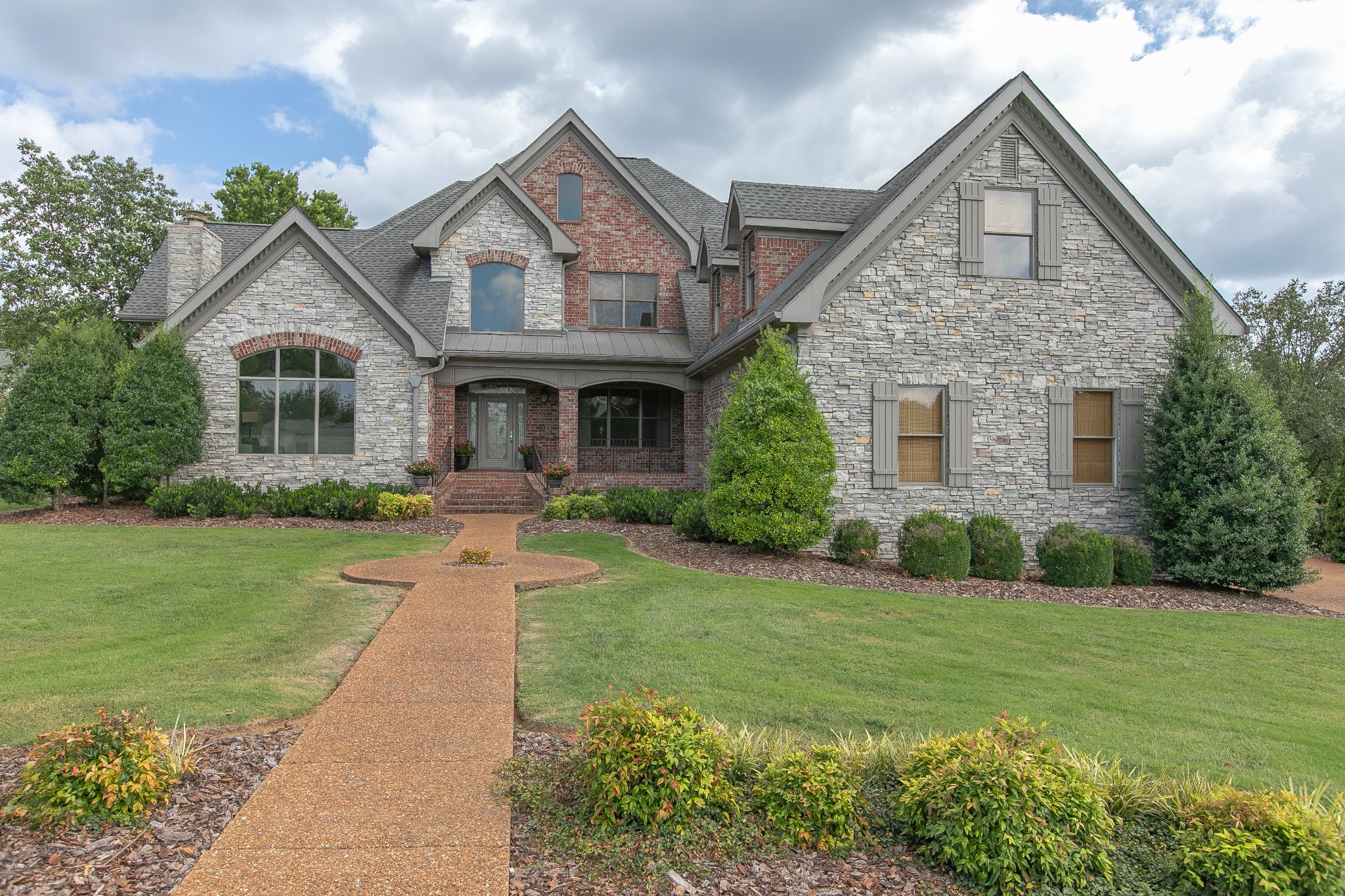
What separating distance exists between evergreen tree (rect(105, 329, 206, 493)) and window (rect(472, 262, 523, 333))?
6749 mm

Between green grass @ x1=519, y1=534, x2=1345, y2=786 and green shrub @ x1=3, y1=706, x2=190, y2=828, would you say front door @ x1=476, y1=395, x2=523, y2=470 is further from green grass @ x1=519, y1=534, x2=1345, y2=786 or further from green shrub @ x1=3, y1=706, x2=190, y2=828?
green shrub @ x1=3, y1=706, x2=190, y2=828

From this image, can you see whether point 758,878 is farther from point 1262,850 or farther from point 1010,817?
point 1262,850

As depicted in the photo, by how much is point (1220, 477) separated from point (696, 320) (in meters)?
12.2

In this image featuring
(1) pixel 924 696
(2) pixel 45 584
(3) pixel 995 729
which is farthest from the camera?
(2) pixel 45 584

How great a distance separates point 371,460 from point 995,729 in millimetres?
14845

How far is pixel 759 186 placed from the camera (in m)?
15.8

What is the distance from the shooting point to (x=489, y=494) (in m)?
18.2

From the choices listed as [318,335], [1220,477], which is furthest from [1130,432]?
[318,335]

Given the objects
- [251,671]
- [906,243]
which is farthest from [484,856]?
[906,243]

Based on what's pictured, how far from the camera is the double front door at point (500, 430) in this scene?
2120cm

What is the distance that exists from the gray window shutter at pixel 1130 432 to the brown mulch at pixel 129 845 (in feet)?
44.5

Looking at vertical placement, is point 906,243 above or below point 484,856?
above

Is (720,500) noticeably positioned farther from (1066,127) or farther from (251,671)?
(1066,127)

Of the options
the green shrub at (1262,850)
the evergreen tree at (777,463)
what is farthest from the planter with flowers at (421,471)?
the green shrub at (1262,850)
